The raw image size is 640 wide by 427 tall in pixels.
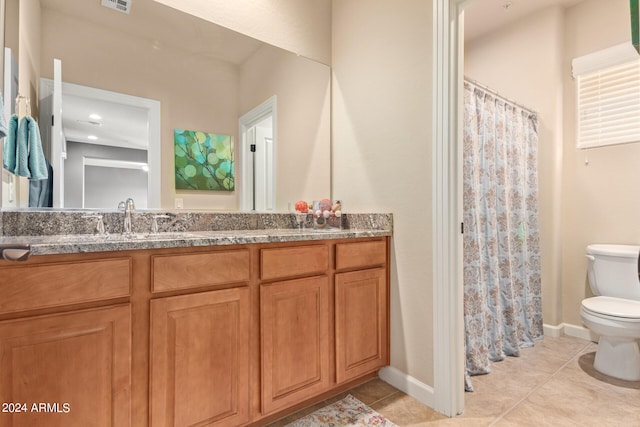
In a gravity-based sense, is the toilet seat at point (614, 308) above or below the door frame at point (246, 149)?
below

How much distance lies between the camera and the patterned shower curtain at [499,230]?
197 cm

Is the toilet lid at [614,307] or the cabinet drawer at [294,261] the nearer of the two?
the cabinet drawer at [294,261]

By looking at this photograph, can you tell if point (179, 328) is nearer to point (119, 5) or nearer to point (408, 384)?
point (408, 384)

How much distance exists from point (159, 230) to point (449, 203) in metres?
1.43

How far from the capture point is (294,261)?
147 centimetres

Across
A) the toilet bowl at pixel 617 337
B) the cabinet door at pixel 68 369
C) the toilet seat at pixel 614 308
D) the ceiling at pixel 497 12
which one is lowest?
the toilet bowl at pixel 617 337

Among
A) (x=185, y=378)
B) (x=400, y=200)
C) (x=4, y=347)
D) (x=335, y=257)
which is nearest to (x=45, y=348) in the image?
(x=4, y=347)

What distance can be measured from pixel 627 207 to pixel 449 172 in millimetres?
1816

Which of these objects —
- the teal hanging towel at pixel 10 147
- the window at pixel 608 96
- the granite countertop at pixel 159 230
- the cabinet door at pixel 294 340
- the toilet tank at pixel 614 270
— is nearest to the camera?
the granite countertop at pixel 159 230

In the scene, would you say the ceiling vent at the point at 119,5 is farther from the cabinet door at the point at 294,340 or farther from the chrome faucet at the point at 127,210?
the cabinet door at the point at 294,340

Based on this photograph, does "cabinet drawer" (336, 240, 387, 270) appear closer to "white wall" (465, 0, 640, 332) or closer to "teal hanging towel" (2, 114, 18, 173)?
"teal hanging towel" (2, 114, 18, 173)

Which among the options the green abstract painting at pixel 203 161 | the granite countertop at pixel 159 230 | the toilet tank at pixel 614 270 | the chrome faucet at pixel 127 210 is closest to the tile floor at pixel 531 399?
the toilet tank at pixel 614 270

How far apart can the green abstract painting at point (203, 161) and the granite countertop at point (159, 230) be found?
19 centimetres

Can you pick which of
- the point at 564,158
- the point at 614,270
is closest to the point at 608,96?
the point at 564,158
